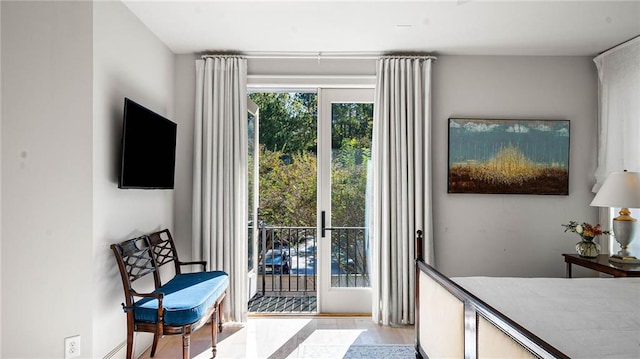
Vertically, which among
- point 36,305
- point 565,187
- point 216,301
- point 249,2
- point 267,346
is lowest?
point 267,346

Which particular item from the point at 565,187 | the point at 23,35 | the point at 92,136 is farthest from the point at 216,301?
the point at 565,187

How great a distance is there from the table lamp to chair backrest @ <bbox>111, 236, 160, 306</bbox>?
3.54 m

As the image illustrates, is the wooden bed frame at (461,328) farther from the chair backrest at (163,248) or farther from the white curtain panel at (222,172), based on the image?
the chair backrest at (163,248)

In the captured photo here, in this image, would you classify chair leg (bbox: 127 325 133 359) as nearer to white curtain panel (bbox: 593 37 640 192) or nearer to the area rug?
the area rug

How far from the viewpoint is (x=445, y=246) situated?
361 cm

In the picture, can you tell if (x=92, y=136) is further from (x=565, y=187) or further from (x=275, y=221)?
(x=565, y=187)

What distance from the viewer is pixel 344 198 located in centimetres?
377

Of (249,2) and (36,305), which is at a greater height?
(249,2)

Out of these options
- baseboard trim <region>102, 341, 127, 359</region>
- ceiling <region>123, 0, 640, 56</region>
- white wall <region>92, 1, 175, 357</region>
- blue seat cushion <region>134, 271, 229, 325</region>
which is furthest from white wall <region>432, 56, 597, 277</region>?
baseboard trim <region>102, 341, 127, 359</region>

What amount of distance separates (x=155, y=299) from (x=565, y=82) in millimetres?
4092

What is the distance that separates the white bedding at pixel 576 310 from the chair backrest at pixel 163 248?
227cm

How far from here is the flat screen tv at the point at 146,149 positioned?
2.47 m

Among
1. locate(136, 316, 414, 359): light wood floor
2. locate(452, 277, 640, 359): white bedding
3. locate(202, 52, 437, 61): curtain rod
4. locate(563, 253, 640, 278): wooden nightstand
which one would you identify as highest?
locate(202, 52, 437, 61): curtain rod

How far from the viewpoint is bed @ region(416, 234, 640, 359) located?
54.5 inches
